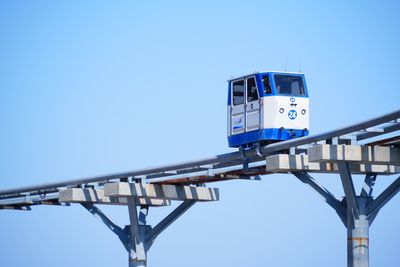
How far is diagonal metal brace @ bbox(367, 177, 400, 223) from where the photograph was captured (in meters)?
33.9

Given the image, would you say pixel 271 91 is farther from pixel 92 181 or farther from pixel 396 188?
pixel 92 181

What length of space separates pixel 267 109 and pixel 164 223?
12.8 m

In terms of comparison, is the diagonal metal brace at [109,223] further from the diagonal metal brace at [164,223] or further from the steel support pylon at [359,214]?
the steel support pylon at [359,214]

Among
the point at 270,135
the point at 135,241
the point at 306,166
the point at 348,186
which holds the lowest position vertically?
the point at 135,241

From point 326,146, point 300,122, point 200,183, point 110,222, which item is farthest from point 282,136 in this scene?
point 110,222

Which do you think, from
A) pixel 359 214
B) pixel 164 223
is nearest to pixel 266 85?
pixel 359 214

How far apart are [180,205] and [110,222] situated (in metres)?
3.86

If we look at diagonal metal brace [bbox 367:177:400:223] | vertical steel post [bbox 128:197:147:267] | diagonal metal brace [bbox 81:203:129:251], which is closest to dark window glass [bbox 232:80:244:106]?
diagonal metal brace [bbox 367:177:400:223]

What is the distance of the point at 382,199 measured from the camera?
34406mm

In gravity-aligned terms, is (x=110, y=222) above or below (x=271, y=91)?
below

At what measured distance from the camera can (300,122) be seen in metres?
37.6

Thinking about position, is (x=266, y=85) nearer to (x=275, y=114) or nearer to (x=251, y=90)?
(x=251, y=90)

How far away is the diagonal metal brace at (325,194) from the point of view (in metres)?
35.5

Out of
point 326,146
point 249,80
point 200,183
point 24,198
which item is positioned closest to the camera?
point 326,146
